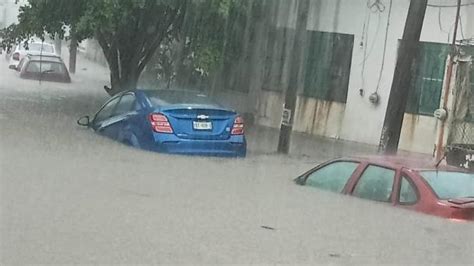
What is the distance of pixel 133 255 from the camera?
276 inches

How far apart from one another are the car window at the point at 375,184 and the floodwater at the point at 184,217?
156 mm

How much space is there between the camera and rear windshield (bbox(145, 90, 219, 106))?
1470 cm

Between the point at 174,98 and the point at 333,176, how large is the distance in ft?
17.2

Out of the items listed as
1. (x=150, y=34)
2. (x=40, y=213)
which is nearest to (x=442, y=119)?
(x=150, y=34)

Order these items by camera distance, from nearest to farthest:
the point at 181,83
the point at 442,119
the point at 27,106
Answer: the point at 442,119, the point at 27,106, the point at 181,83

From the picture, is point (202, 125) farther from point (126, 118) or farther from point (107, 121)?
point (107, 121)

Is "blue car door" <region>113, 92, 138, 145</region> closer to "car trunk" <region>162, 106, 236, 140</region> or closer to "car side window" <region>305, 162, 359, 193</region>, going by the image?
"car trunk" <region>162, 106, 236, 140</region>

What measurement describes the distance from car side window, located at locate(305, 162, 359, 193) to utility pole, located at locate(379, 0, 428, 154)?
320 centimetres

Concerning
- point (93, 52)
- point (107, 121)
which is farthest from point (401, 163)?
point (93, 52)

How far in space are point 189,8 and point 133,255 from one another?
13.1 metres

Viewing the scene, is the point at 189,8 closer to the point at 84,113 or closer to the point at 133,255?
the point at 84,113

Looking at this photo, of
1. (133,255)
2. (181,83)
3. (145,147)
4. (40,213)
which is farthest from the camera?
(181,83)

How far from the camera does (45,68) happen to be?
32.7 metres

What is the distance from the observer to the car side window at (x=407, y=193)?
9.28 metres
